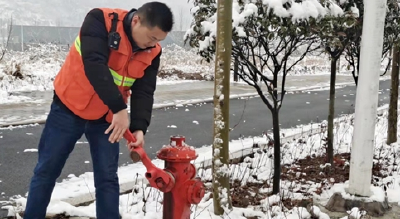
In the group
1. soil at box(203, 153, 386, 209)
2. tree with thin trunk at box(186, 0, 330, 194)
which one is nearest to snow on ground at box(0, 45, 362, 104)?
tree with thin trunk at box(186, 0, 330, 194)

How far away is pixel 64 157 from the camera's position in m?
2.57

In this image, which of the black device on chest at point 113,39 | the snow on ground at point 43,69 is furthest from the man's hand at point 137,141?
the snow on ground at point 43,69

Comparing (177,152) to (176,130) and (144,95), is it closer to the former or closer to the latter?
(144,95)

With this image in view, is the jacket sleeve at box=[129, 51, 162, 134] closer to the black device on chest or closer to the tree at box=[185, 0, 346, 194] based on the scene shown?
the black device on chest

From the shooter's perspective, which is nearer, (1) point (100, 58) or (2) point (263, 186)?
(1) point (100, 58)

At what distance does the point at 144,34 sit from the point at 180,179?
0.77 meters

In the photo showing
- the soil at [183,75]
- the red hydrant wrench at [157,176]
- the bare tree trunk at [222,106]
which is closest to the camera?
the red hydrant wrench at [157,176]

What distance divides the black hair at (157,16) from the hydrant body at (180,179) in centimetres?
59

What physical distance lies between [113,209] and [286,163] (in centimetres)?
306

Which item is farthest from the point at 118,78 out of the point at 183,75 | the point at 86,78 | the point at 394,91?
the point at 183,75

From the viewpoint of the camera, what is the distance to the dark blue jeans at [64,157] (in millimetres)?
2496

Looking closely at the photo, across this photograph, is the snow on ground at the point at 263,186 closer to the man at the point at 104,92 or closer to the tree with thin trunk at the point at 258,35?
the tree with thin trunk at the point at 258,35

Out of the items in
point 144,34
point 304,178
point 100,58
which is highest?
point 144,34

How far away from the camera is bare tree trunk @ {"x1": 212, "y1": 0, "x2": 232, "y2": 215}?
2893 mm
